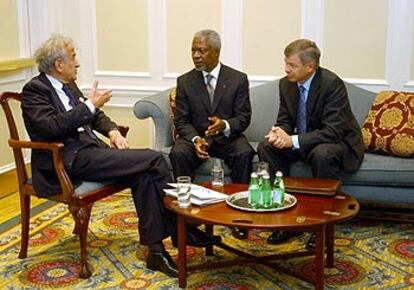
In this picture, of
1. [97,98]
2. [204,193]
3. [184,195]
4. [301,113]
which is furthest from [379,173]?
[97,98]

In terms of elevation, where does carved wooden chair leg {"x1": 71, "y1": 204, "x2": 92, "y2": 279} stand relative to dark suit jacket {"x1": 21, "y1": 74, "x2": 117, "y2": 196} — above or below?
below

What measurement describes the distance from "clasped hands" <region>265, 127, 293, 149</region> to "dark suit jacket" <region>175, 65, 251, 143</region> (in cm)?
33

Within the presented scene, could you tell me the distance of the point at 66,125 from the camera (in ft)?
10.4

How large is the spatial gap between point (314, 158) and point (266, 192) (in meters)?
0.85

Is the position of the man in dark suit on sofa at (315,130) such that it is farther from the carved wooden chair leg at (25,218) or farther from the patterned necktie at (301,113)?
the carved wooden chair leg at (25,218)

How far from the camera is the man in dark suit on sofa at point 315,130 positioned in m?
3.66

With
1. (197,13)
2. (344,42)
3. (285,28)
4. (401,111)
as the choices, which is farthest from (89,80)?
(401,111)

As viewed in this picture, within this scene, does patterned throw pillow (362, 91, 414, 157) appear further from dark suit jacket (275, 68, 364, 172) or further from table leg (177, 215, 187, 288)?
table leg (177, 215, 187, 288)

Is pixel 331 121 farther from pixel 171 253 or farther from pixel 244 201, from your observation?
pixel 171 253

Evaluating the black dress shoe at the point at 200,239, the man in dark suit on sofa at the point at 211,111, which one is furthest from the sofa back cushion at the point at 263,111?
the black dress shoe at the point at 200,239

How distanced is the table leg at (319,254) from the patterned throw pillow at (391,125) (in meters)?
1.37

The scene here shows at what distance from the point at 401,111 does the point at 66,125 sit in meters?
2.15

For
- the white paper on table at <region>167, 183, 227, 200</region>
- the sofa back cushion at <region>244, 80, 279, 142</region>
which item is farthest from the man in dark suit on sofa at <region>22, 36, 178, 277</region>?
the sofa back cushion at <region>244, 80, 279, 142</region>

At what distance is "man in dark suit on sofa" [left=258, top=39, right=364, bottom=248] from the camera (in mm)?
3660
